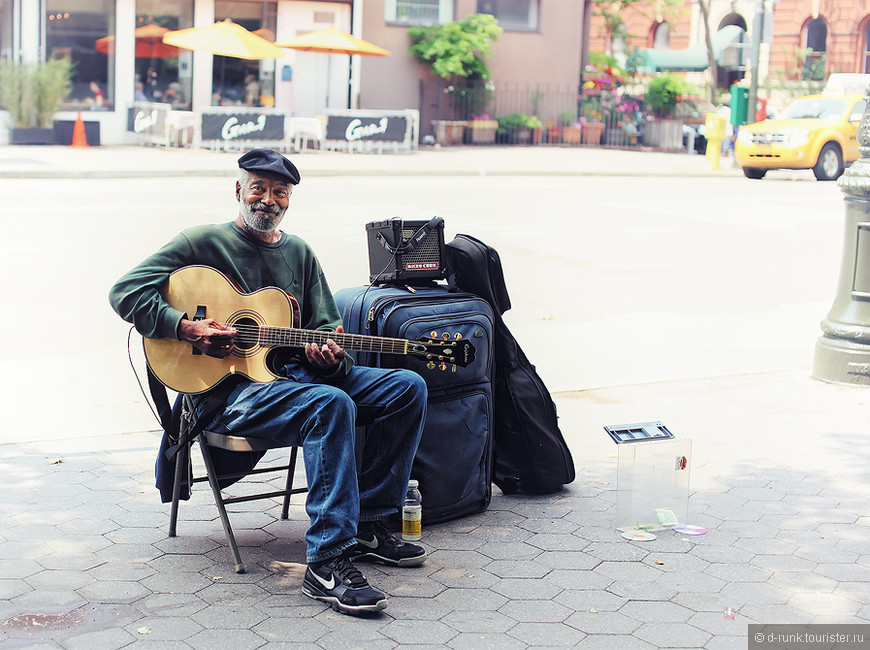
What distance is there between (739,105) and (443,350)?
2314 centimetres

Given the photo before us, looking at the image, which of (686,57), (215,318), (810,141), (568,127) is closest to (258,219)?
(215,318)

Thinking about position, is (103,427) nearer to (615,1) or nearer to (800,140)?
(800,140)

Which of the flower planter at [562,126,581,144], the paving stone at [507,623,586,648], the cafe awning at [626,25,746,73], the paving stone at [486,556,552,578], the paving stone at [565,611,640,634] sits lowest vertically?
the paving stone at [486,556,552,578]

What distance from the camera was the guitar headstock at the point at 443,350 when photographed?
4320 mm

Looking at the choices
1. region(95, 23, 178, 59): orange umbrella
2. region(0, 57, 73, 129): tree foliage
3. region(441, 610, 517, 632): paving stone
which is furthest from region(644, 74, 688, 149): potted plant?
region(441, 610, 517, 632): paving stone

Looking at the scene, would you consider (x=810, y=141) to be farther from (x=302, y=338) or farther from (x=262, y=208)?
(x=302, y=338)

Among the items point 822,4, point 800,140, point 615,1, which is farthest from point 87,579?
point 822,4

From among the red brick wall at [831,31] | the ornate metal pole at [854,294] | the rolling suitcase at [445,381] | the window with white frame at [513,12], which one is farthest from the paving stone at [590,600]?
the red brick wall at [831,31]

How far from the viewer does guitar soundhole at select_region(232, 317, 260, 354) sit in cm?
402

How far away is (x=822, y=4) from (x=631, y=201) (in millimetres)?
31751

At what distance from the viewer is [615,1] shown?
33125 mm

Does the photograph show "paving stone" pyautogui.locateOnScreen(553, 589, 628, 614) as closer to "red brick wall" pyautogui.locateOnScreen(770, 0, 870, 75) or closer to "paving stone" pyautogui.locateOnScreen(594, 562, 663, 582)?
"paving stone" pyautogui.locateOnScreen(594, 562, 663, 582)

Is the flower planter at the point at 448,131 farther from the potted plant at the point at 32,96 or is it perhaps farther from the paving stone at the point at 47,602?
the paving stone at the point at 47,602

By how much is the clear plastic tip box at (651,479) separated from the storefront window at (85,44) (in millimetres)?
22909
